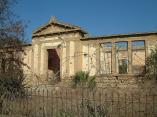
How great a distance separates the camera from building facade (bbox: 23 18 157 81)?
2395 centimetres

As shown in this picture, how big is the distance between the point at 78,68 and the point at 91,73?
1.35m

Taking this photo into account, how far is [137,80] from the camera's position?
23078mm

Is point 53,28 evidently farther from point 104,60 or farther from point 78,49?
point 104,60

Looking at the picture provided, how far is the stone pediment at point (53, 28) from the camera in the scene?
2675cm

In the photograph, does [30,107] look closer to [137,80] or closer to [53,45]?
[137,80]

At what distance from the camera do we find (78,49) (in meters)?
25.8

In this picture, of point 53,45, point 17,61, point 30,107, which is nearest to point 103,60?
point 53,45

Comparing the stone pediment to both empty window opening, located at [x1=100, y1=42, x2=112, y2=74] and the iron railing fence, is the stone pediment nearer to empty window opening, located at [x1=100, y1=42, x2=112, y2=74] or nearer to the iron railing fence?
empty window opening, located at [x1=100, y1=42, x2=112, y2=74]

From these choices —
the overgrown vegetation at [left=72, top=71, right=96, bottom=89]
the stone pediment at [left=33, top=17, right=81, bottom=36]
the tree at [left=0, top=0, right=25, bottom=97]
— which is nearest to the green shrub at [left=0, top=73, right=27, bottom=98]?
the tree at [left=0, top=0, right=25, bottom=97]

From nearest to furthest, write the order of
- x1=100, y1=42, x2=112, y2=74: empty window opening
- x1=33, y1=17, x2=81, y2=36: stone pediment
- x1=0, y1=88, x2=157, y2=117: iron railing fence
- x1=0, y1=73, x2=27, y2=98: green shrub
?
x1=0, y1=88, x2=157, y2=117: iron railing fence → x1=0, y1=73, x2=27, y2=98: green shrub → x1=100, y1=42, x2=112, y2=74: empty window opening → x1=33, y1=17, x2=81, y2=36: stone pediment

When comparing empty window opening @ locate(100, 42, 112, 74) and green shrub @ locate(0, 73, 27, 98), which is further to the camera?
empty window opening @ locate(100, 42, 112, 74)

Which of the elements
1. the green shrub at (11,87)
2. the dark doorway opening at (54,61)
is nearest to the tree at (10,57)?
the green shrub at (11,87)

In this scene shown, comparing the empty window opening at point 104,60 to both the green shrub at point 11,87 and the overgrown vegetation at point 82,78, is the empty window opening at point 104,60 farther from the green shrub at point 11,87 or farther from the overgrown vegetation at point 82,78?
the green shrub at point 11,87

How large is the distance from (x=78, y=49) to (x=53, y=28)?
3885mm
